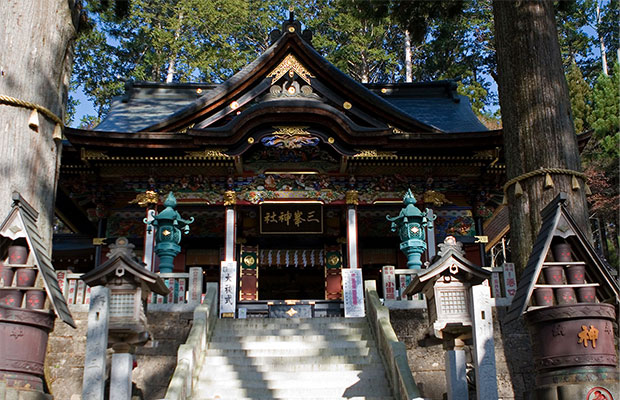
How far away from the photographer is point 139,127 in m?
16.5

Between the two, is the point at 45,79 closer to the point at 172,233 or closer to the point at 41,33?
the point at 41,33

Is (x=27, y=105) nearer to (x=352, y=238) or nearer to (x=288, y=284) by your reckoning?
(x=352, y=238)

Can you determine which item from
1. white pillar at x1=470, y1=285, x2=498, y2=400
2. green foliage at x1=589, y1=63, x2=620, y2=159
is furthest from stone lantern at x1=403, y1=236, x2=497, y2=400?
green foliage at x1=589, y1=63, x2=620, y2=159

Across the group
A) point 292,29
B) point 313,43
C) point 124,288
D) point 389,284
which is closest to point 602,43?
point 313,43

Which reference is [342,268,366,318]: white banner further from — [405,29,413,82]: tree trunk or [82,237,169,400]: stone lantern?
[405,29,413,82]: tree trunk

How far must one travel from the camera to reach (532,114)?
952cm

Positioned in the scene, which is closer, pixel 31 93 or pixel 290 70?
pixel 31 93

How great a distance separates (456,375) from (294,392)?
2119mm

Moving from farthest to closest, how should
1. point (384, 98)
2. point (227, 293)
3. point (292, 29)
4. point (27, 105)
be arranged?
1. point (384, 98)
2. point (292, 29)
3. point (227, 293)
4. point (27, 105)

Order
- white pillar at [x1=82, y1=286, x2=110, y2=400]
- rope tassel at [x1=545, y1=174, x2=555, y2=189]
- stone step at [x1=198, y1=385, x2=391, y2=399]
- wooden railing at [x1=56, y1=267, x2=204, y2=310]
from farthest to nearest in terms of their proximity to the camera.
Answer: wooden railing at [x1=56, y1=267, x2=204, y2=310], rope tassel at [x1=545, y1=174, x2=555, y2=189], stone step at [x1=198, y1=385, x2=391, y2=399], white pillar at [x1=82, y1=286, x2=110, y2=400]

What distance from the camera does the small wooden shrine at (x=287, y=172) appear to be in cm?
1393

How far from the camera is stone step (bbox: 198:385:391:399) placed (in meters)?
8.14

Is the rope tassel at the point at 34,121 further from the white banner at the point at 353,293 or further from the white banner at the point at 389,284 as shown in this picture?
the white banner at the point at 353,293

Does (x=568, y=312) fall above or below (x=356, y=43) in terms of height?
below
